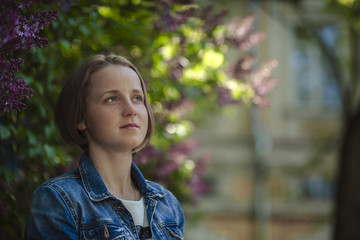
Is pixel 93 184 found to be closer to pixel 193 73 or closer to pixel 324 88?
pixel 193 73

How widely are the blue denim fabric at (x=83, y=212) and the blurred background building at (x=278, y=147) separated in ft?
37.1

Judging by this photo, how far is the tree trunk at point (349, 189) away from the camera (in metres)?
6.37

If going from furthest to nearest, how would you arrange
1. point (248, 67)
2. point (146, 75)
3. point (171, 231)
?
1. point (248, 67)
2. point (146, 75)
3. point (171, 231)

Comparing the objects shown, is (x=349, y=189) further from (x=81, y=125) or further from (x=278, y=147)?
(x=278, y=147)

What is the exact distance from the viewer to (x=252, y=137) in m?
13.8

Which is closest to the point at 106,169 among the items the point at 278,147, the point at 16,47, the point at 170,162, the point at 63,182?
the point at 63,182

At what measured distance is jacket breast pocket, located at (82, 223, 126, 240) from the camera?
1.50 m

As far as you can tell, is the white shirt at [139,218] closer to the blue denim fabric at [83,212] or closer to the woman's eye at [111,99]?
the blue denim fabric at [83,212]

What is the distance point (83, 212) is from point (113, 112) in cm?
34

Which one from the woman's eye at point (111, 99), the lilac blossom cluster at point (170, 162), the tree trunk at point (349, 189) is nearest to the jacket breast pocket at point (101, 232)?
the woman's eye at point (111, 99)

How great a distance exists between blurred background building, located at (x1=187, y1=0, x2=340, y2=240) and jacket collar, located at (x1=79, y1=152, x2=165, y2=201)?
11177mm

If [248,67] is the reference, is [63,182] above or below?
below

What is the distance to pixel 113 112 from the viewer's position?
165 cm

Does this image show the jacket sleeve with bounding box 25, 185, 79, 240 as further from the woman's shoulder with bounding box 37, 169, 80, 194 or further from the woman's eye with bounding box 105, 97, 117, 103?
the woman's eye with bounding box 105, 97, 117, 103
